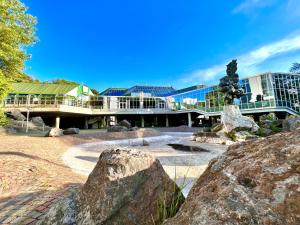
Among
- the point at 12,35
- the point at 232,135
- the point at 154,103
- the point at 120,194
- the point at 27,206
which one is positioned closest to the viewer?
the point at 120,194

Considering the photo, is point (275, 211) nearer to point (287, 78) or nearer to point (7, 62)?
point (7, 62)

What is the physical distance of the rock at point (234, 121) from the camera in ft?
60.9

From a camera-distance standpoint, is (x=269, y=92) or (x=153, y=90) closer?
(x=269, y=92)

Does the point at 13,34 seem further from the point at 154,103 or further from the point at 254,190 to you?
the point at 154,103

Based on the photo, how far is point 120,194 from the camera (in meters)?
2.29

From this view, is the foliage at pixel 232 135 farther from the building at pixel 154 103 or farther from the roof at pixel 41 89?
the roof at pixel 41 89

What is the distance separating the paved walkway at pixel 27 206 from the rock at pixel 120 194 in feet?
2.38

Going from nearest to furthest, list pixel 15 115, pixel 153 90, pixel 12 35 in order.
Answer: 1. pixel 12 35
2. pixel 15 115
3. pixel 153 90

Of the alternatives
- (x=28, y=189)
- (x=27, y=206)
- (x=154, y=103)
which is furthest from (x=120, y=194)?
(x=154, y=103)

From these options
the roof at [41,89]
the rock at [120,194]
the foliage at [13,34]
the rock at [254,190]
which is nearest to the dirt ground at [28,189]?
the rock at [120,194]

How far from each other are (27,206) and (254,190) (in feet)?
12.0

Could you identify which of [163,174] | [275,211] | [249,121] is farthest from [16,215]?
[249,121]

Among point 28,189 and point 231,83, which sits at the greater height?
point 231,83

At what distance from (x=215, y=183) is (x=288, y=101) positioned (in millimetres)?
35844
